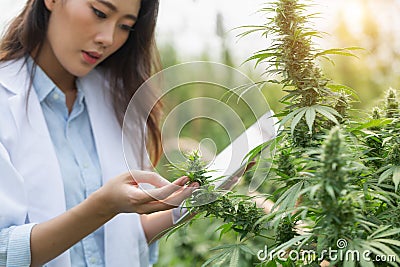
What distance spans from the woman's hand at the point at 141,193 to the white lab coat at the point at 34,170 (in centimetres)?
28

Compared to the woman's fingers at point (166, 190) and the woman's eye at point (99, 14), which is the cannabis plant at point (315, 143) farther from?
the woman's eye at point (99, 14)

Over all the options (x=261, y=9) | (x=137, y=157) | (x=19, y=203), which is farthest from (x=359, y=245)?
(x=19, y=203)

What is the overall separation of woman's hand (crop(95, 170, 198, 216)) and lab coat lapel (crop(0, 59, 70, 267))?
30cm

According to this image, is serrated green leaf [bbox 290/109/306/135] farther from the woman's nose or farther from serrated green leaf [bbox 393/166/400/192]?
the woman's nose

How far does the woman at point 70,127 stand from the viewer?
4.73ft

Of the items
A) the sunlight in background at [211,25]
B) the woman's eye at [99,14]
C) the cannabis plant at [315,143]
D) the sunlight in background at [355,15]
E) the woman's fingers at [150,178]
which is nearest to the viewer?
the cannabis plant at [315,143]

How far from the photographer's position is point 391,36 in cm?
379

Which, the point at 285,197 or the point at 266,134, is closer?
the point at 285,197

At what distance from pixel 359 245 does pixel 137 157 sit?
0.67 m

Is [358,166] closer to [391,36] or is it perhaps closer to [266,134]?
[266,134]

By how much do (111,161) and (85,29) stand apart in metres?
0.40

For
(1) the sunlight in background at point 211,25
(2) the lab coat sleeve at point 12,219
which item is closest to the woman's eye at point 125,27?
(2) the lab coat sleeve at point 12,219

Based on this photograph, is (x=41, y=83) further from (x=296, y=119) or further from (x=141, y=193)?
(x=296, y=119)

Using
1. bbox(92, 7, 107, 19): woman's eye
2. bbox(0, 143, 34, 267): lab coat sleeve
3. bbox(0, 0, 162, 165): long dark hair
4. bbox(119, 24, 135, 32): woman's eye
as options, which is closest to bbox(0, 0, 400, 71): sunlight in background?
bbox(0, 0, 162, 165): long dark hair
